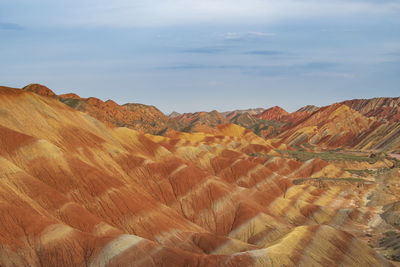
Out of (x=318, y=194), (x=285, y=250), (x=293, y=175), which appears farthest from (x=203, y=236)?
(x=293, y=175)

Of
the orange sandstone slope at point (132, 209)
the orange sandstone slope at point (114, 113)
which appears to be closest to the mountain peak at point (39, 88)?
the orange sandstone slope at point (114, 113)

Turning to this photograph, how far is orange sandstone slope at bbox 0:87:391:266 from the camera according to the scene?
3731 centimetres

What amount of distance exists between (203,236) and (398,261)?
23.9 m

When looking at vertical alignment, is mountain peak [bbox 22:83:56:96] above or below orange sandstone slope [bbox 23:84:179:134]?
above

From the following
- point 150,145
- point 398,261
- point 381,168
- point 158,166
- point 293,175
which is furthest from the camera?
point 381,168

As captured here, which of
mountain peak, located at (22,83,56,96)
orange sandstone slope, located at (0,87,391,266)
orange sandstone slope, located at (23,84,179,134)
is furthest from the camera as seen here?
mountain peak, located at (22,83,56,96)

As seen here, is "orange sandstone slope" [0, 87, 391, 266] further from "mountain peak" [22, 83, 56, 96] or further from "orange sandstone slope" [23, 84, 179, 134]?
"mountain peak" [22, 83, 56, 96]

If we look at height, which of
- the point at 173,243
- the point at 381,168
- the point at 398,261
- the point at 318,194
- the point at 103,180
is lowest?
the point at 381,168

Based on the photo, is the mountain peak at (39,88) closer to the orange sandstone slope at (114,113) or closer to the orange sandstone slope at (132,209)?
the orange sandstone slope at (114,113)

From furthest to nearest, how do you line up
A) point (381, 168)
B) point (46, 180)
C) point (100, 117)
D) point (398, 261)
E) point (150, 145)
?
point (100, 117), point (381, 168), point (150, 145), point (46, 180), point (398, 261)

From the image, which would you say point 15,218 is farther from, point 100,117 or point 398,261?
point 100,117

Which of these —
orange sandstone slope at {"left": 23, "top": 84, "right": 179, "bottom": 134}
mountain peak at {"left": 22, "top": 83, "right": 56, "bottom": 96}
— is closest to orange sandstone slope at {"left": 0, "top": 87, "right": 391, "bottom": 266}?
orange sandstone slope at {"left": 23, "top": 84, "right": 179, "bottom": 134}

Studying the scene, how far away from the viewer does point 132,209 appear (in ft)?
170

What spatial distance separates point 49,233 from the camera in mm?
37812
